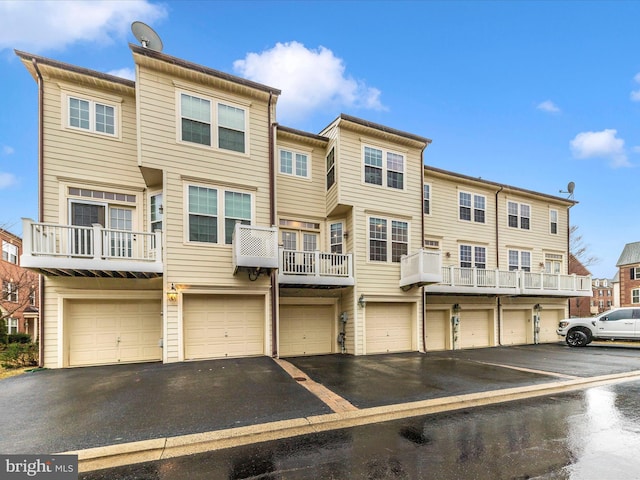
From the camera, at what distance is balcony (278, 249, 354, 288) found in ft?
36.7

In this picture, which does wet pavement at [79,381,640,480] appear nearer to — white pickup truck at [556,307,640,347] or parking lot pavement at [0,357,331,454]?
parking lot pavement at [0,357,331,454]

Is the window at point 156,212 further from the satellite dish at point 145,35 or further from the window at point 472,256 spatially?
the window at point 472,256

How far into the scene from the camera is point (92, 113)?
9859mm

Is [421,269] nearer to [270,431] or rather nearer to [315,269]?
[315,269]

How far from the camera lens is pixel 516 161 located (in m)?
32.2

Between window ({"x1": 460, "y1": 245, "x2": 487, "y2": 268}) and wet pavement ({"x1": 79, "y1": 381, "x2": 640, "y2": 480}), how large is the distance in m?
11.1

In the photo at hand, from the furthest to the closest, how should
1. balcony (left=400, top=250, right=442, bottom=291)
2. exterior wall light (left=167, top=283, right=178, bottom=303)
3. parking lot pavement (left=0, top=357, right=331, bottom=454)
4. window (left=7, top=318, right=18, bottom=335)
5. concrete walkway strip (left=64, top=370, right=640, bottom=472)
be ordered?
window (left=7, top=318, right=18, bottom=335) < balcony (left=400, top=250, right=442, bottom=291) < exterior wall light (left=167, top=283, right=178, bottom=303) < parking lot pavement (left=0, top=357, right=331, bottom=454) < concrete walkway strip (left=64, top=370, right=640, bottom=472)

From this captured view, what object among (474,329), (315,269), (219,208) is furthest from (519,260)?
(219,208)

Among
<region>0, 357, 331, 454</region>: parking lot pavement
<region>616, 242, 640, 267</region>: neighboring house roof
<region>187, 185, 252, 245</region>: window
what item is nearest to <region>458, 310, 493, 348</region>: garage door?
<region>0, 357, 331, 454</region>: parking lot pavement

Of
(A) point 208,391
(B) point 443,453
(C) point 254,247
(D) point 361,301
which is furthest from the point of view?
(D) point 361,301

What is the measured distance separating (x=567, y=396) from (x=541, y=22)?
56.0ft

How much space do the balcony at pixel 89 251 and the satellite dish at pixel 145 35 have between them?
20.7ft

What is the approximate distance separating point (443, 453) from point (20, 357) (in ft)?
42.8

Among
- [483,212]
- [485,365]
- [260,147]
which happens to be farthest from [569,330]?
[260,147]
